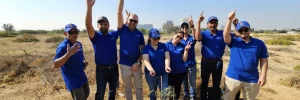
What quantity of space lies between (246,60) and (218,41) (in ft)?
2.83

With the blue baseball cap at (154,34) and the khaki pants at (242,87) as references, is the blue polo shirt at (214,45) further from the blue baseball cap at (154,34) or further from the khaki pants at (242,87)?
the blue baseball cap at (154,34)

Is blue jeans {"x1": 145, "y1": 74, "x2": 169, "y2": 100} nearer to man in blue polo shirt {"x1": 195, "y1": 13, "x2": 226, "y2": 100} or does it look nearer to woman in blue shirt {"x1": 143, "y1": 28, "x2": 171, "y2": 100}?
woman in blue shirt {"x1": 143, "y1": 28, "x2": 171, "y2": 100}

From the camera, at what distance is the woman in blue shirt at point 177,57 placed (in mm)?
4227

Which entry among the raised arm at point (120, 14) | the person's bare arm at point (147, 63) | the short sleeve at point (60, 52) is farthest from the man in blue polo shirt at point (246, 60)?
the short sleeve at point (60, 52)

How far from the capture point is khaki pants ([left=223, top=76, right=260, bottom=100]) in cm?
358

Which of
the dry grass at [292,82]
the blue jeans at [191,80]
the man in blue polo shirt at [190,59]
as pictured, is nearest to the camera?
the man in blue polo shirt at [190,59]

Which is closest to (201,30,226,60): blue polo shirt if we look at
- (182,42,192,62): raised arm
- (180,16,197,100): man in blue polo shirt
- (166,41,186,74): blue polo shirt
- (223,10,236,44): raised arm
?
(180,16,197,100): man in blue polo shirt

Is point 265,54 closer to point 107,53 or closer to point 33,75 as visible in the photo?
point 107,53

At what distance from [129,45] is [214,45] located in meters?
1.62

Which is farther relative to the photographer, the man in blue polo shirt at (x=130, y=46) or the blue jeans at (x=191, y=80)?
the blue jeans at (x=191, y=80)

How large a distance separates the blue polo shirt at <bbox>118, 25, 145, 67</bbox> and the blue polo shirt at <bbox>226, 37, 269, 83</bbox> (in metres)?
1.63

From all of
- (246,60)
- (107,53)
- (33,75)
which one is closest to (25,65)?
(33,75)

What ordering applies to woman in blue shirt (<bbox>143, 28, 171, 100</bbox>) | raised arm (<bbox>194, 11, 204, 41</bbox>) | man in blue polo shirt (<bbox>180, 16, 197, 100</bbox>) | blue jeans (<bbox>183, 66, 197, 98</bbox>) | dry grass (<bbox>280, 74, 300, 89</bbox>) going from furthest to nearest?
dry grass (<bbox>280, 74, 300, 89</bbox>), blue jeans (<bbox>183, 66, 197, 98</bbox>), man in blue polo shirt (<bbox>180, 16, 197, 100</bbox>), raised arm (<bbox>194, 11, 204, 41</bbox>), woman in blue shirt (<bbox>143, 28, 171, 100</bbox>)

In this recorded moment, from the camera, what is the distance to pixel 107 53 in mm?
3904
